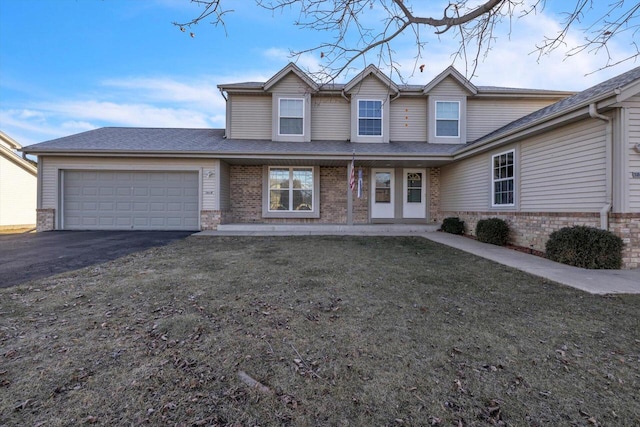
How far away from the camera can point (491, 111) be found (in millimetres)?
12438

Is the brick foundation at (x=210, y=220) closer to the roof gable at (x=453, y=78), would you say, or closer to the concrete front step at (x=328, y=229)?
the concrete front step at (x=328, y=229)

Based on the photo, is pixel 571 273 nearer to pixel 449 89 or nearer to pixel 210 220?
pixel 449 89

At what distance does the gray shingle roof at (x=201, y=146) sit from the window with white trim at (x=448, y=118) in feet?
2.43

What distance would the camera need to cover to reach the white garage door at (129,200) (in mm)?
10758

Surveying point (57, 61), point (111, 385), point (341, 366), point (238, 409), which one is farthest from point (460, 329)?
point (57, 61)

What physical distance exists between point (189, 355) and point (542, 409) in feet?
8.46

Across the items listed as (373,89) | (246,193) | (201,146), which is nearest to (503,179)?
(373,89)

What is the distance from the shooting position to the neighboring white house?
13.6 m

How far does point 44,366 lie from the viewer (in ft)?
7.06

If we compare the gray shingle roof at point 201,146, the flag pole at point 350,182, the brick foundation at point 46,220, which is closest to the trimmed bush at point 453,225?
the gray shingle roof at point 201,146

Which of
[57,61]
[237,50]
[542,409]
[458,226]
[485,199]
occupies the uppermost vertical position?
[57,61]

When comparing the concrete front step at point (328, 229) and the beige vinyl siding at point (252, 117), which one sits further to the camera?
the beige vinyl siding at point (252, 117)

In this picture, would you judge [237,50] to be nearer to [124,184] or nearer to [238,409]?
[238,409]

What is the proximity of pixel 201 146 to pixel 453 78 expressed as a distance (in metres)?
10.9
